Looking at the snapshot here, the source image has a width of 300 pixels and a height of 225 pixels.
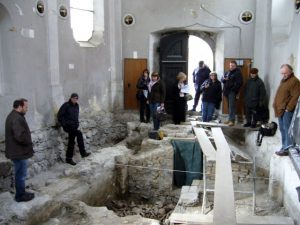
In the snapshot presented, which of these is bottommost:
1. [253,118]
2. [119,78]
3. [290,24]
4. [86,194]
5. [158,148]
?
[86,194]

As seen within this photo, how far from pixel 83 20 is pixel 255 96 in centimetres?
562

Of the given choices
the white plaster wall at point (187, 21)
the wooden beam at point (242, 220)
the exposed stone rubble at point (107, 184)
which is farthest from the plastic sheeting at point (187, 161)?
the wooden beam at point (242, 220)

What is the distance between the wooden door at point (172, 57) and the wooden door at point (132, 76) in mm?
731

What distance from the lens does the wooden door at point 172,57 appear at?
11.5 meters

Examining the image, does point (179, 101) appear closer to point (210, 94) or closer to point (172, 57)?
point (210, 94)

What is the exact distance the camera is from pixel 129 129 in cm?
1091

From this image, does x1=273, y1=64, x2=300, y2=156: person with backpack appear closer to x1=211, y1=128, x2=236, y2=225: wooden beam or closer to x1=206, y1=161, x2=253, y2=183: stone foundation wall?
x1=211, y1=128, x2=236, y2=225: wooden beam

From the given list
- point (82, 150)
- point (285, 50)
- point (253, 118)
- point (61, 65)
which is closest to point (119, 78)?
point (61, 65)

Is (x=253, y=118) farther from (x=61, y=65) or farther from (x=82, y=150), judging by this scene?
(x=61, y=65)

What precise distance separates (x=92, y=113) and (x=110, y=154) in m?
1.96

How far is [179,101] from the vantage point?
10641 mm

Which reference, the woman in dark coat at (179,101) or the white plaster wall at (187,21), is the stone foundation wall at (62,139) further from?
the white plaster wall at (187,21)

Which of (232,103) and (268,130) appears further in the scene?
(232,103)

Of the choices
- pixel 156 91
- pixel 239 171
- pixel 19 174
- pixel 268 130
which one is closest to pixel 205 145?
pixel 239 171
